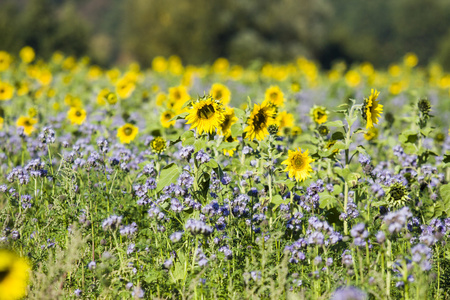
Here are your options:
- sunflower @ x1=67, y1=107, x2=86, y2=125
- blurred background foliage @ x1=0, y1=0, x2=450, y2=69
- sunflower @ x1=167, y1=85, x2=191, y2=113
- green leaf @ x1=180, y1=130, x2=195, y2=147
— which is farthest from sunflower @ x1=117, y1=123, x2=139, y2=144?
blurred background foliage @ x1=0, y1=0, x2=450, y2=69

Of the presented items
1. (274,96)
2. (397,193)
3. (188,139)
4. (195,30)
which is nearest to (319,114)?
(274,96)

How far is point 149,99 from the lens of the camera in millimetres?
7914

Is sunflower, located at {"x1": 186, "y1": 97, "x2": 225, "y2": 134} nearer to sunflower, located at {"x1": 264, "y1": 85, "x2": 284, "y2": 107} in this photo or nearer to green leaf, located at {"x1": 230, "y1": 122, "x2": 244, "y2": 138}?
green leaf, located at {"x1": 230, "y1": 122, "x2": 244, "y2": 138}

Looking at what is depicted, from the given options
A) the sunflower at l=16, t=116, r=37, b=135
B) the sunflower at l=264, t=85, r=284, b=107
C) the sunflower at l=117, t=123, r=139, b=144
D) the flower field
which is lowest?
the flower field

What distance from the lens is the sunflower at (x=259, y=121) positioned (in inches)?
122

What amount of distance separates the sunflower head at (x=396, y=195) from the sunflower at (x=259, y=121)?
3.05ft

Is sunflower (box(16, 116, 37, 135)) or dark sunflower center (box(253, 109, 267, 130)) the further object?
sunflower (box(16, 116, 37, 135))

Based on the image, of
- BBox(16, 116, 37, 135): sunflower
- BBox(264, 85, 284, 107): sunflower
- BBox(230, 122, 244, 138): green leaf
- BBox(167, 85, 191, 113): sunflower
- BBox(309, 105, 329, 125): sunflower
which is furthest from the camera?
BBox(167, 85, 191, 113): sunflower

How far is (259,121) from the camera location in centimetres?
315

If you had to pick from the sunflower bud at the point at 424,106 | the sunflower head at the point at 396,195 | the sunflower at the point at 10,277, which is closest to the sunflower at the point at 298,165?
the sunflower head at the point at 396,195

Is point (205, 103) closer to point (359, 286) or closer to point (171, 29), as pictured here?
point (359, 286)

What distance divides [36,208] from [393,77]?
11923 millimetres

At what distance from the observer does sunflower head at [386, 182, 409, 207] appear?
276 cm

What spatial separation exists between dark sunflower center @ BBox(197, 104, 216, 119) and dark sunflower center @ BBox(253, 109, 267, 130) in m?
0.36
